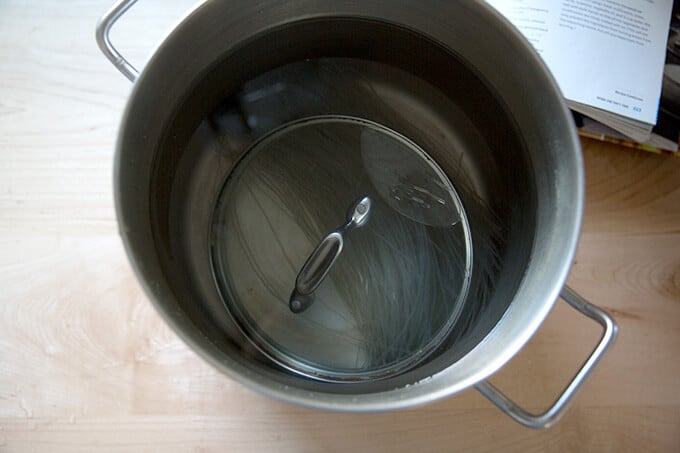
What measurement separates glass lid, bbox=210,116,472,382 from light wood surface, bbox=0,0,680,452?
0.08 meters

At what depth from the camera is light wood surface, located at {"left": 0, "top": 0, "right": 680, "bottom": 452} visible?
20.3 inches

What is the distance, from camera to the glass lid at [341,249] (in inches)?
20.3

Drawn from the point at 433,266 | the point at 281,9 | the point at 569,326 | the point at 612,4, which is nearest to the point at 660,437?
→ the point at 569,326

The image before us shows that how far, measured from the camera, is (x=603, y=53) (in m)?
0.58

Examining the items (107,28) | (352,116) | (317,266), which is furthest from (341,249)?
(107,28)

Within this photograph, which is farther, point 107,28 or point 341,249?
point 341,249

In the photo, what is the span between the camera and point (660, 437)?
21.7 inches

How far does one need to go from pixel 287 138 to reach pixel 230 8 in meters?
0.17

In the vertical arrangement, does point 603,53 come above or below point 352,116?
above

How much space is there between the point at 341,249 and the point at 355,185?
0.08 metres

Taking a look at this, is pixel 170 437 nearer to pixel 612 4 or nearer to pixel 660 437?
pixel 660 437

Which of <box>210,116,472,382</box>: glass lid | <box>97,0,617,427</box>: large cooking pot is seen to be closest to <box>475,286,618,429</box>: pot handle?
<box>97,0,617,427</box>: large cooking pot

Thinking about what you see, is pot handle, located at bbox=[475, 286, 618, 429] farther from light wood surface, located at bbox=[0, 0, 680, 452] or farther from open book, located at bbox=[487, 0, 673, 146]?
open book, located at bbox=[487, 0, 673, 146]

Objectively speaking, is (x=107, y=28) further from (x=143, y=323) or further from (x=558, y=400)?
(x=558, y=400)
